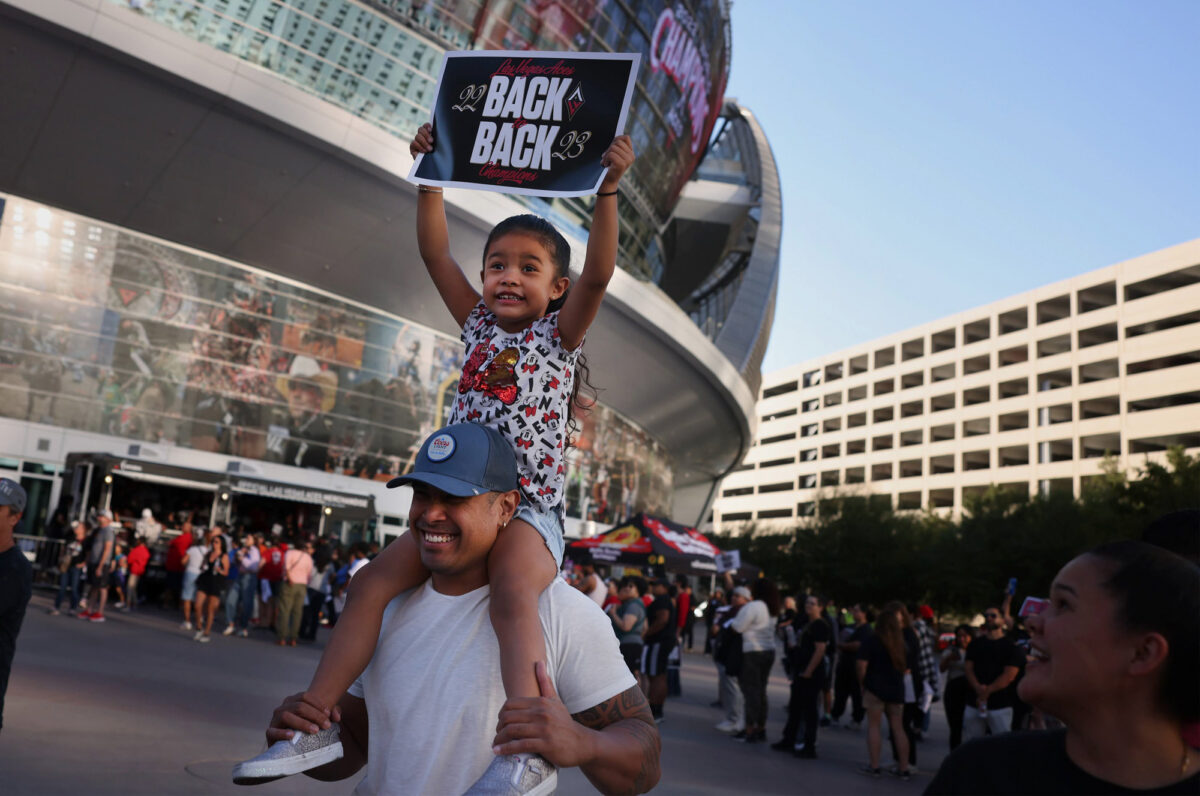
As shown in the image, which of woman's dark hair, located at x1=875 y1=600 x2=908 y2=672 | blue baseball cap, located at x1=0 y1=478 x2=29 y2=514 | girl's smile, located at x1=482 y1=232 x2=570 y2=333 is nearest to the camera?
girl's smile, located at x1=482 y1=232 x2=570 y2=333

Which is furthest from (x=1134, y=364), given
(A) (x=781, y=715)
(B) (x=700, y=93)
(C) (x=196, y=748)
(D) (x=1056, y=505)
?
(C) (x=196, y=748)

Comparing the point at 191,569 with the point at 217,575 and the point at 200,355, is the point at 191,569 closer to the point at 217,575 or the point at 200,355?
the point at 217,575

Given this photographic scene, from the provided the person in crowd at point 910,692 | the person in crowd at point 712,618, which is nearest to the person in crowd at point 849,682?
the person in crowd at point 910,692

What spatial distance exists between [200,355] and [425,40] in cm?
1260

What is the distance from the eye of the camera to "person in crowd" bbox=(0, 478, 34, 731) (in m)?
4.63

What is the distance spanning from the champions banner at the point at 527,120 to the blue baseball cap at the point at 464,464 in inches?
36.2

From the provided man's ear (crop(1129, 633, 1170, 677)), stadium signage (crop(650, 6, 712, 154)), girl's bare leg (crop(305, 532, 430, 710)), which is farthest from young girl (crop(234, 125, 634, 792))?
stadium signage (crop(650, 6, 712, 154))

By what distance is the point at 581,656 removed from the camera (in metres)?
2.35

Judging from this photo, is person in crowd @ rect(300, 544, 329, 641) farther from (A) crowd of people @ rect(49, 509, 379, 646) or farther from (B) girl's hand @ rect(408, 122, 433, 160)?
(B) girl's hand @ rect(408, 122, 433, 160)

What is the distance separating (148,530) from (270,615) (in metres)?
4.13

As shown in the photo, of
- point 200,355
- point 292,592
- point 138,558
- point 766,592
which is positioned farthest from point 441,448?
point 200,355

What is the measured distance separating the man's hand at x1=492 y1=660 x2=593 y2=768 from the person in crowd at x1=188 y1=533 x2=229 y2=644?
15904 millimetres

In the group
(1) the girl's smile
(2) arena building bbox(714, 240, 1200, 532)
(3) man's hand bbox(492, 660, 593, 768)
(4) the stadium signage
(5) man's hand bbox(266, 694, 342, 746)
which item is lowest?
(5) man's hand bbox(266, 694, 342, 746)

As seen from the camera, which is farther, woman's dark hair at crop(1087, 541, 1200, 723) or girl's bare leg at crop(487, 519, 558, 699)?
girl's bare leg at crop(487, 519, 558, 699)
